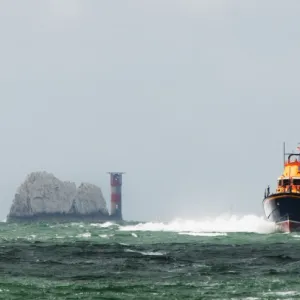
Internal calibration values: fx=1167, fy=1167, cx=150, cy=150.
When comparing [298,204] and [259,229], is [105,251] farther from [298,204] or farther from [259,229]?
[259,229]

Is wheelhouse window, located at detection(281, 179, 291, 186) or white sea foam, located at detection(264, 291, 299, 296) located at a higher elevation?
wheelhouse window, located at detection(281, 179, 291, 186)

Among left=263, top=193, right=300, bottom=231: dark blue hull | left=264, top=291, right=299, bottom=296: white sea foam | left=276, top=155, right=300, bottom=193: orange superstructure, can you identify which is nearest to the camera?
left=264, top=291, right=299, bottom=296: white sea foam

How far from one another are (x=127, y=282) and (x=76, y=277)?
3.14m

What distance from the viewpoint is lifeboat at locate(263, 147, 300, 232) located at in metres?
98.8

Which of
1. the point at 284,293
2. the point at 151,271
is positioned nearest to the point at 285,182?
the point at 151,271

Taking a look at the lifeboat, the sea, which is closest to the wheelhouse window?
the lifeboat

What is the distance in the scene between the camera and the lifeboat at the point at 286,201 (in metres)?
98.8

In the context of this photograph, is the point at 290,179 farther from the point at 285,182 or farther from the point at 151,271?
the point at 151,271

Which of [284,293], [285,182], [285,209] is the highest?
[285,182]

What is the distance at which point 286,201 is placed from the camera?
98.8 meters

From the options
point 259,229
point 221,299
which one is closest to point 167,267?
point 221,299

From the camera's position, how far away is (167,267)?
5728 centimetres

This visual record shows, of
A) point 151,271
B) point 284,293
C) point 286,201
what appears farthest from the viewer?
point 286,201

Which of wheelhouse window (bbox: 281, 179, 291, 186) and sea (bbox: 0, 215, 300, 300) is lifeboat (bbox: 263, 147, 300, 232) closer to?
wheelhouse window (bbox: 281, 179, 291, 186)
